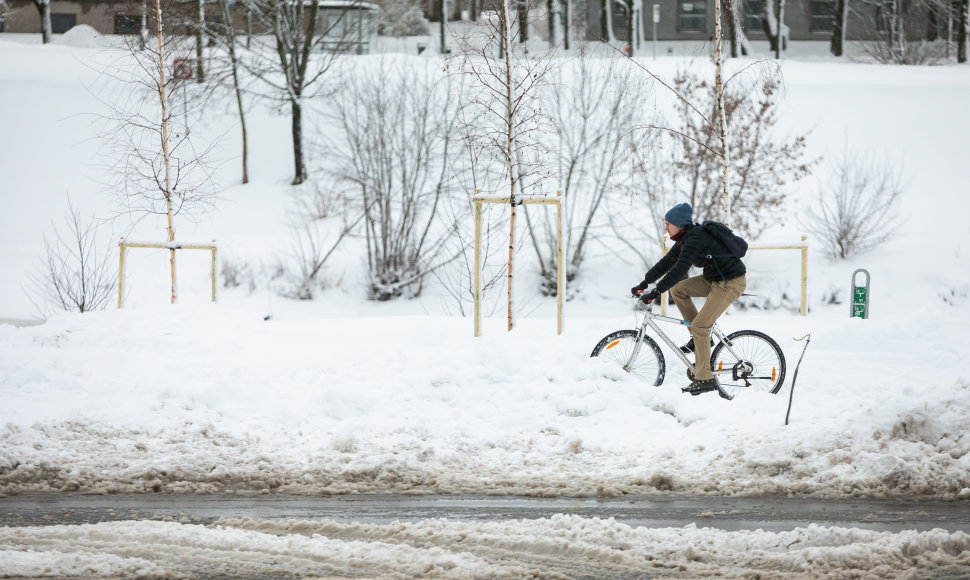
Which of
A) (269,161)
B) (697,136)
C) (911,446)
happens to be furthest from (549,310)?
(911,446)

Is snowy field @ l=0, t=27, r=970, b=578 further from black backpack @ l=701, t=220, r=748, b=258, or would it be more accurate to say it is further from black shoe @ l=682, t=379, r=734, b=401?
black backpack @ l=701, t=220, r=748, b=258

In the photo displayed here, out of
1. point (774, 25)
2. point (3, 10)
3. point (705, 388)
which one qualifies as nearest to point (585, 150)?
point (705, 388)

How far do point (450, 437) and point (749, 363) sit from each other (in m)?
3.13

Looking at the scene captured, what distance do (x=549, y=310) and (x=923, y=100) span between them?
15.5 metres

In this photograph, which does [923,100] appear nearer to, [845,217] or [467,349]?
[845,217]

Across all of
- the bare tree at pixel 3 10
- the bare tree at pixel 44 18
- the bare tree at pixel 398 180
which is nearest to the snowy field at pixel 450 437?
the bare tree at pixel 398 180

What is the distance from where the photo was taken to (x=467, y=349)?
9969 mm

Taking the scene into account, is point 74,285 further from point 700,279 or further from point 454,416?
point 700,279

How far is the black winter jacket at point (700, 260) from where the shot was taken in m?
8.81

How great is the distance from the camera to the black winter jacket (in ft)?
28.9

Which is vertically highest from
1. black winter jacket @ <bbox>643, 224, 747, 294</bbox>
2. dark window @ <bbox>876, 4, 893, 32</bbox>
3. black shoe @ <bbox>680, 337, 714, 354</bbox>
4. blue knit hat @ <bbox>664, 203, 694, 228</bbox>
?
dark window @ <bbox>876, 4, 893, 32</bbox>

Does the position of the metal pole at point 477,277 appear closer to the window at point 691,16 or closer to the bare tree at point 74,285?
the bare tree at point 74,285

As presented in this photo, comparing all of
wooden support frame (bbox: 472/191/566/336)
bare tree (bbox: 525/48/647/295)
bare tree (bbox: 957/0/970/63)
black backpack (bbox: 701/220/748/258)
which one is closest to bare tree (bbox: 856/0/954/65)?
bare tree (bbox: 957/0/970/63)

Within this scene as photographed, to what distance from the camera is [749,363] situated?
932 cm
